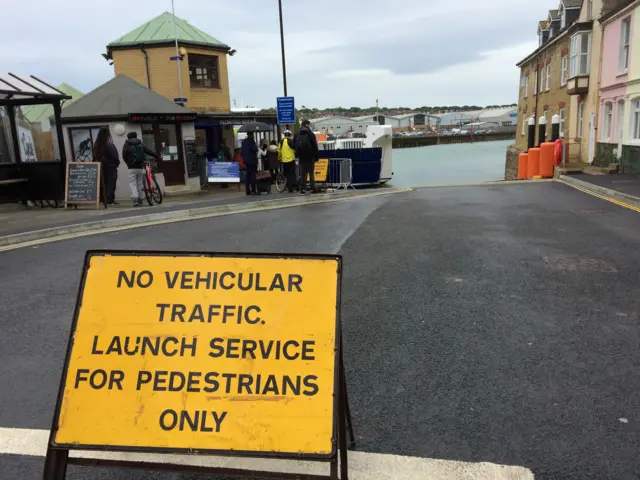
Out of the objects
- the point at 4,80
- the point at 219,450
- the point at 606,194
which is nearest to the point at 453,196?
the point at 606,194

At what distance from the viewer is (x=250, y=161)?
657 inches

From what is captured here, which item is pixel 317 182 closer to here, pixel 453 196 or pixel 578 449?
pixel 453 196

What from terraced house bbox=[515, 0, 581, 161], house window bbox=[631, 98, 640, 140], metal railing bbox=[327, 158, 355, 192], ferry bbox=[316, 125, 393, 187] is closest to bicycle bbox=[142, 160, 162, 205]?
metal railing bbox=[327, 158, 355, 192]

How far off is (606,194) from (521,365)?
517 inches

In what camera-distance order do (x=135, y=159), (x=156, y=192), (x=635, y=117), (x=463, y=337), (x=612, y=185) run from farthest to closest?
1. (x=635, y=117)
2. (x=612, y=185)
3. (x=156, y=192)
4. (x=135, y=159)
5. (x=463, y=337)

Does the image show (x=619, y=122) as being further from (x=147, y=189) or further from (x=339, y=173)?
(x=147, y=189)

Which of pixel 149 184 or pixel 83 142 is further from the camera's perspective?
pixel 83 142

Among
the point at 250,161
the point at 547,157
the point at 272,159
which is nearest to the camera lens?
the point at 250,161

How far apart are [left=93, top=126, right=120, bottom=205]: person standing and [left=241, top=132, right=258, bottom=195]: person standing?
3745 mm

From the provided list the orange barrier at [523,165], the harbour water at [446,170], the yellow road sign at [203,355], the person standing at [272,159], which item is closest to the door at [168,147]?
the person standing at [272,159]

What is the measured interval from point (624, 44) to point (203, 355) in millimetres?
24829

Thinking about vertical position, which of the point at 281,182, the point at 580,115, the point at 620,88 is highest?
the point at 620,88

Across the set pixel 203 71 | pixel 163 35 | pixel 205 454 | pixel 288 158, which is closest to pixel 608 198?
pixel 288 158

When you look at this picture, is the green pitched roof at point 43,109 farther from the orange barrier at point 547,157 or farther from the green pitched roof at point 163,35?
the orange barrier at point 547,157
